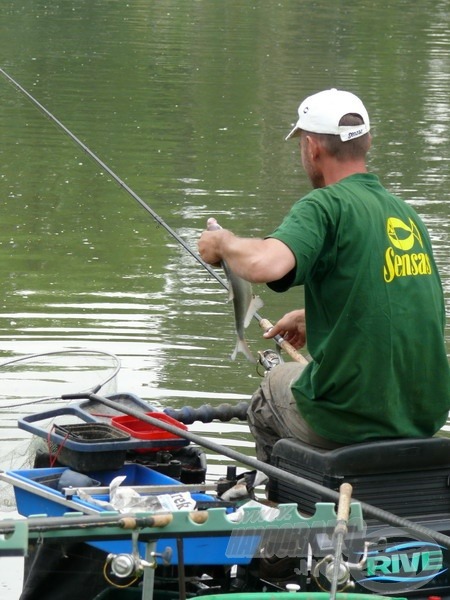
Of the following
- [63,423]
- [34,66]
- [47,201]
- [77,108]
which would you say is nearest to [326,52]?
[34,66]

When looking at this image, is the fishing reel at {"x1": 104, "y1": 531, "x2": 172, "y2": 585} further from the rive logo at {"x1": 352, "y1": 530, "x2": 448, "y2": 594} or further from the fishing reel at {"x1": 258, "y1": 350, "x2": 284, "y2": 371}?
the fishing reel at {"x1": 258, "y1": 350, "x2": 284, "y2": 371}

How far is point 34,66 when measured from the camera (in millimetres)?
19266

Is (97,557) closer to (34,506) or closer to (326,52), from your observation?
(34,506)

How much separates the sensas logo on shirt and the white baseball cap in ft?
0.95

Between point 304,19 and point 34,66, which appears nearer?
point 34,66

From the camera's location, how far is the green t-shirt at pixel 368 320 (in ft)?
12.9

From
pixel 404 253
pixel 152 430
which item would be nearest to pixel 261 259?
pixel 404 253

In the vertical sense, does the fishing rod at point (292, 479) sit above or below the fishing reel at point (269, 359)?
above

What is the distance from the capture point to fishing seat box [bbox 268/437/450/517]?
389 centimetres

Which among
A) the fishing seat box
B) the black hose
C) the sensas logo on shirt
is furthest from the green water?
the sensas logo on shirt

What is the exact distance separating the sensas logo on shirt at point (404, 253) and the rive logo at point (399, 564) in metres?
0.73

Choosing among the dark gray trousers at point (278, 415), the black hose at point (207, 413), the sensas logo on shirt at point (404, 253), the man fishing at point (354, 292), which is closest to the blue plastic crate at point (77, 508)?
the dark gray trousers at point (278, 415)

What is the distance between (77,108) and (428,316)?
12300 millimetres

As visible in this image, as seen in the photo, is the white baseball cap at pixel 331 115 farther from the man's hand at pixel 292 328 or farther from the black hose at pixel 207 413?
the black hose at pixel 207 413
